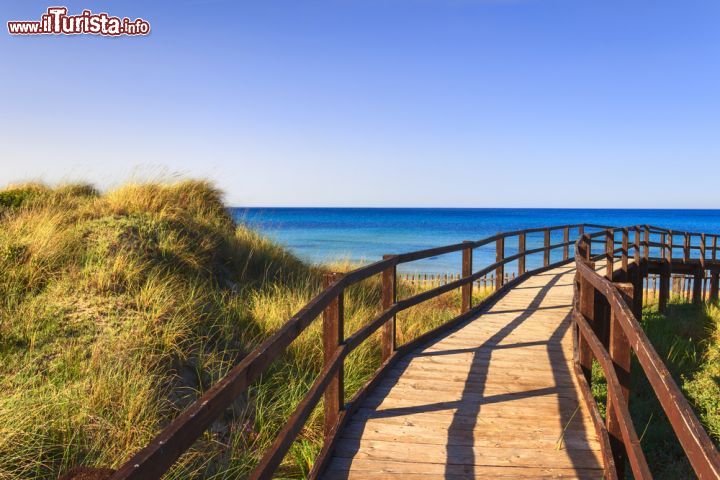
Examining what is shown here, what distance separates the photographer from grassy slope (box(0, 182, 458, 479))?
4.10 m

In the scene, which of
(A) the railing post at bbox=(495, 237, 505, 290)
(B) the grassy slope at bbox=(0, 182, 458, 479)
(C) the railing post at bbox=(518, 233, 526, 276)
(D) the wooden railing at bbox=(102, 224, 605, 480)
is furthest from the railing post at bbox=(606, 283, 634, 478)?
(C) the railing post at bbox=(518, 233, 526, 276)

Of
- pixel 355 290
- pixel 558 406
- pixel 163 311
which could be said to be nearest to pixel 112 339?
pixel 163 311

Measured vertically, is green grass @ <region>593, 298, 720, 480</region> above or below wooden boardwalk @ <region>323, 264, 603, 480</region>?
below

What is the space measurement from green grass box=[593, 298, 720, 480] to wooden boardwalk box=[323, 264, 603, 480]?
0.83 metres

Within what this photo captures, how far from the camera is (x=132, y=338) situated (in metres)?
5.56

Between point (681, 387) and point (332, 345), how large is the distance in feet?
20.0

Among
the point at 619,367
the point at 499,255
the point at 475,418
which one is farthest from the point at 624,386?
the point at 499,255

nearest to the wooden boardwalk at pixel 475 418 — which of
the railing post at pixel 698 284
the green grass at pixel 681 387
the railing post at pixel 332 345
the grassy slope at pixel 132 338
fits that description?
the railing post at pixel 332 345

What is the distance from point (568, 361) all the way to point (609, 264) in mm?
6790

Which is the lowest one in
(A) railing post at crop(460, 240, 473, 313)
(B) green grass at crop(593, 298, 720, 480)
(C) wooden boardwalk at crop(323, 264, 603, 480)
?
(B) green grass at crop(593, 298, 720, 480)

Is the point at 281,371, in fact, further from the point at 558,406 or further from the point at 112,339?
the point at 558,406

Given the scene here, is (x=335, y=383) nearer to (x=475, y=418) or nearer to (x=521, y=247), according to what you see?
(x=475, y=418)

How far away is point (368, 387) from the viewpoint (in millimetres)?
4871

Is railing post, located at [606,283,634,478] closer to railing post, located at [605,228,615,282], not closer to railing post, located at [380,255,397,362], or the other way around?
railing post, located at [380,255,397,362]
